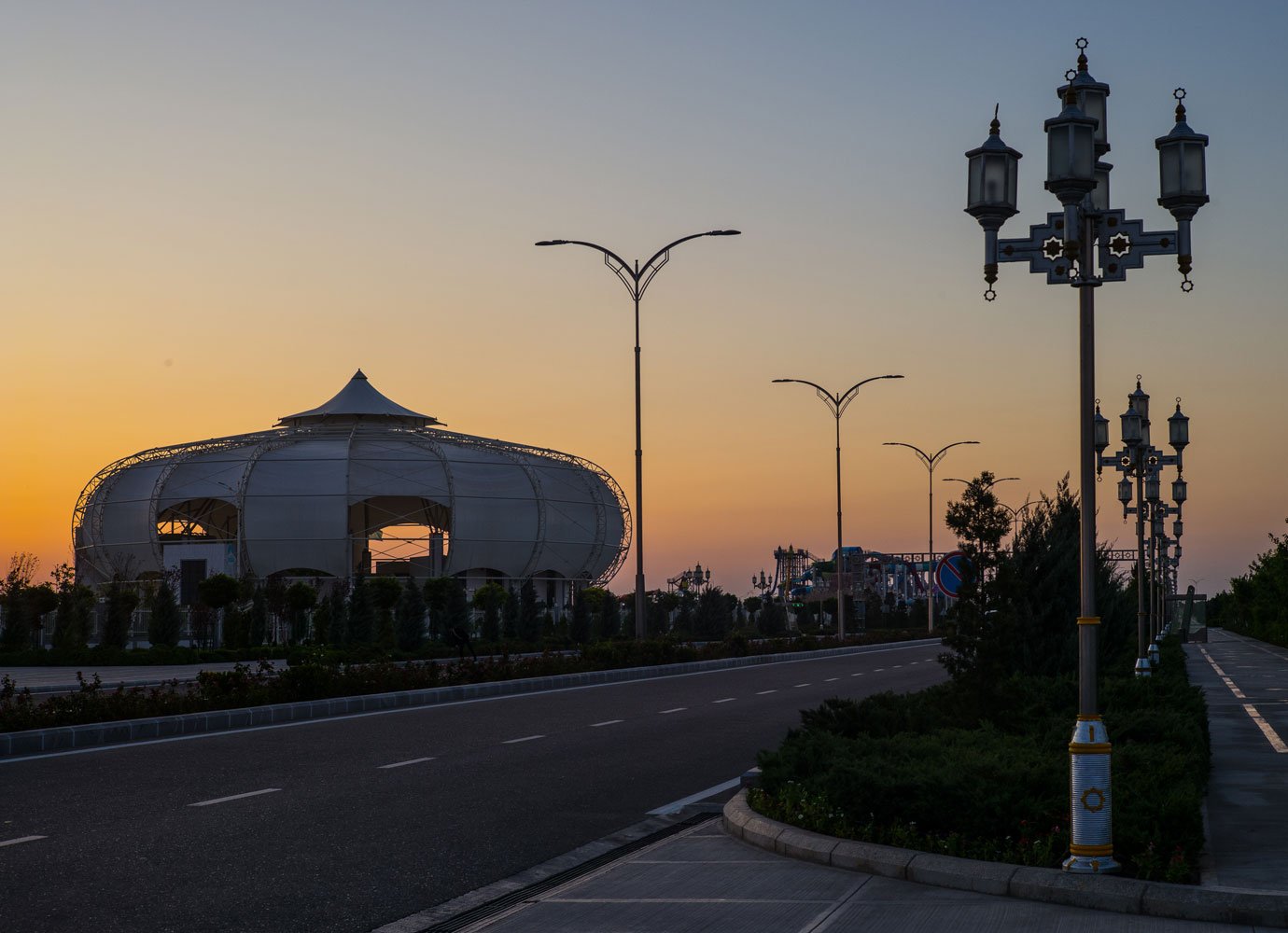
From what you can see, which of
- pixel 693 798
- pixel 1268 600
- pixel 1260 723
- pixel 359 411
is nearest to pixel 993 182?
pixel 693 798

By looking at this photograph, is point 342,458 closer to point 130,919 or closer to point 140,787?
point 140,787

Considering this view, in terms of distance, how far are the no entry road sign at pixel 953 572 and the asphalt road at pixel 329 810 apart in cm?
311

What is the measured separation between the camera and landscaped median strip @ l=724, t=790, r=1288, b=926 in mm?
7488

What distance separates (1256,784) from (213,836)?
8722mm

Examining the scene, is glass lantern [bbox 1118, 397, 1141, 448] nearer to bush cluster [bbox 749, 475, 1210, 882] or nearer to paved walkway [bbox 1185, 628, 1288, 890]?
paved walkway [bbox 1185, 628, 1288, 890]

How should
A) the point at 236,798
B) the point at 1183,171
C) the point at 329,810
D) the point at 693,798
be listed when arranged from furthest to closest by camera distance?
1. the point at 693,798
2. the point at 236,798
3. the point at 329,810
4. the point at 1183,171

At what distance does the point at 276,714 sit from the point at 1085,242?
15894 millimetres

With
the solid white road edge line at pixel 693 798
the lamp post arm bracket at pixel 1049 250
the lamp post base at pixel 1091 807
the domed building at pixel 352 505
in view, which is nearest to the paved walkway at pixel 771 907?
the lamp post base at pixel 1091 807

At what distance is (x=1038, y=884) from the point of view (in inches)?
320

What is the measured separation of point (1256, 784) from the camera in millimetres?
12789

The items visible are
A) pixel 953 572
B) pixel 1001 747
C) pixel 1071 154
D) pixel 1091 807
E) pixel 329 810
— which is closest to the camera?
pixel 1091 807

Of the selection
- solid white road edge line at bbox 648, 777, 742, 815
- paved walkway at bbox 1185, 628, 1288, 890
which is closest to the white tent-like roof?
paved walkway at bbox 1185, 628, 1288, 890

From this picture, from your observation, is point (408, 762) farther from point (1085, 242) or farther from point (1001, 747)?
point (1085, 242)

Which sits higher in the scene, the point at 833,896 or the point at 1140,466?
the point at 1140,466
